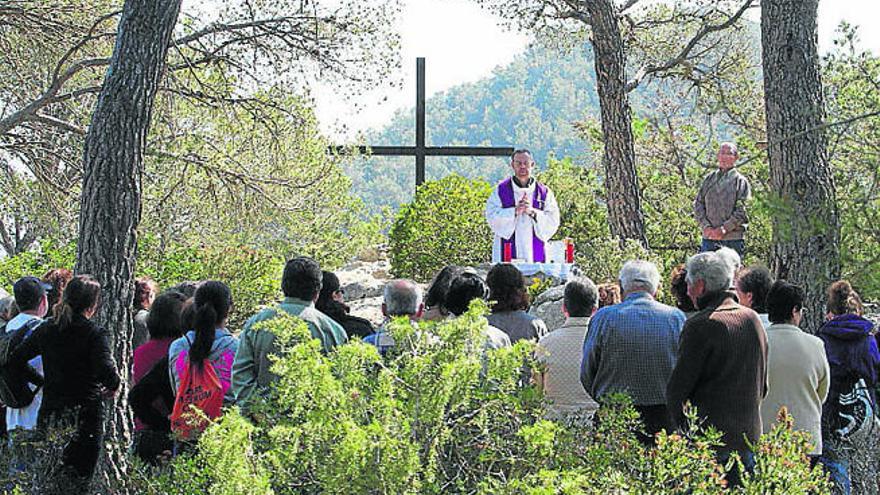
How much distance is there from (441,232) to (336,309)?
9.51 m

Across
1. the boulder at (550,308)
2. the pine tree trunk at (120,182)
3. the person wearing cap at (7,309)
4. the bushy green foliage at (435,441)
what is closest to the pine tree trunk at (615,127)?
the boulder at (550,308)

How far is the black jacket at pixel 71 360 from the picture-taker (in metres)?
5.63

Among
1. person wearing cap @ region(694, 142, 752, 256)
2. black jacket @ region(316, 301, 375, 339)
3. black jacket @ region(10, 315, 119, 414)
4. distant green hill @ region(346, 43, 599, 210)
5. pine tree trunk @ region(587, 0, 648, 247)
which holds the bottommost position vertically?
black jacket @ region(10, 315, 119, 414)

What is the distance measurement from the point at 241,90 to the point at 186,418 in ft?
19.8

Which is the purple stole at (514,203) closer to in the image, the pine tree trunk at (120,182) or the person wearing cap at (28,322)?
the pine tree trunk at (120,182)

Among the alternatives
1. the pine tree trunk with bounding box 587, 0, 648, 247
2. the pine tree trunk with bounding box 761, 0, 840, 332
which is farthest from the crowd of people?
the pine tree trunk with bounding box 587, 0, 648, 247

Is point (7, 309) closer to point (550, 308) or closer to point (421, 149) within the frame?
point (550, 308)

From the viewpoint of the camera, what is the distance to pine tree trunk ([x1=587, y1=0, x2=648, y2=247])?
13.0 m

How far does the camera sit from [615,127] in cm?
1326

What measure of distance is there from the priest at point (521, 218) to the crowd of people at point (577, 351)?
5.10 m

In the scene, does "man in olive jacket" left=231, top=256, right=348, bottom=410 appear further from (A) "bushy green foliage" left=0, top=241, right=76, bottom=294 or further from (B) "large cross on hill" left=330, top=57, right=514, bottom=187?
(B) "large cross on hill" left=330, top=57, right=514, bottom=187

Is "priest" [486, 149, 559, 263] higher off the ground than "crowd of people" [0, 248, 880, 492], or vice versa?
"priest" [486, 149, 559, 263]

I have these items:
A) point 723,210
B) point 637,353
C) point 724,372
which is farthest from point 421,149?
point 724,372

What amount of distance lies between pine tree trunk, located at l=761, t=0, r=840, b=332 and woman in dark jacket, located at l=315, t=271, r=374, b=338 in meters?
3.71
